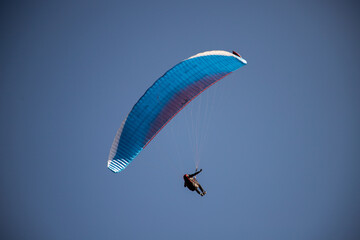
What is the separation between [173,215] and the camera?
115 metres

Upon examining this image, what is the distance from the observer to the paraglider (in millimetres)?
21000

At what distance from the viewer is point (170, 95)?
70.4ft

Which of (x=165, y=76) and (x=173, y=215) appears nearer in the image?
(x=165, y=76)

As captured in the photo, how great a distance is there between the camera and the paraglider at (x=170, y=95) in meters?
21.0
